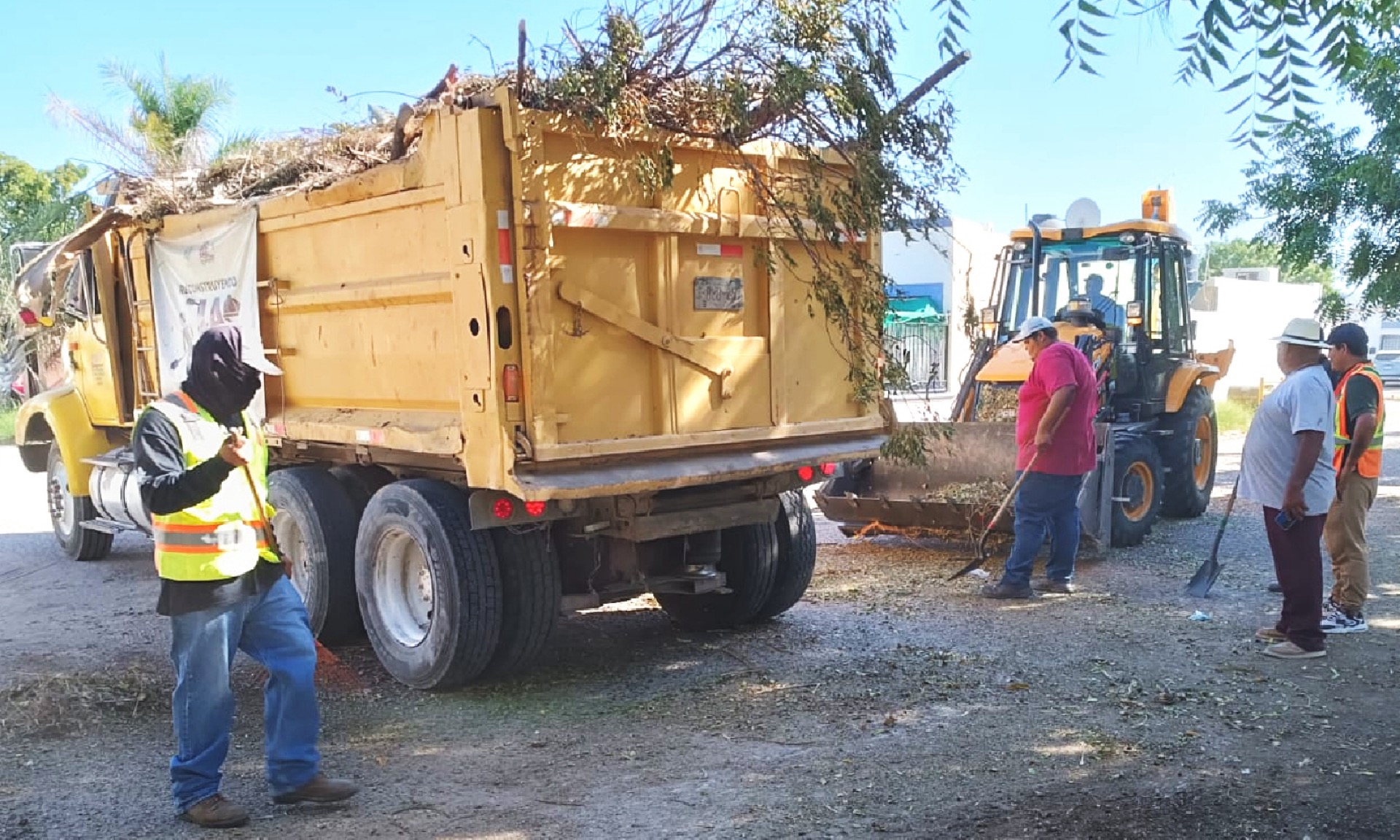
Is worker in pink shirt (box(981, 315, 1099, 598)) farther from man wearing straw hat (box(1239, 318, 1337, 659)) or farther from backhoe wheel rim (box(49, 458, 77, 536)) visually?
backhoe wheel rim (box(49, 458, 77, 536))

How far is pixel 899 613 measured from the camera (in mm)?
6871

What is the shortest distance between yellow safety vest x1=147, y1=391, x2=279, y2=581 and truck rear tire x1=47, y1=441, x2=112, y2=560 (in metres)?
5.82

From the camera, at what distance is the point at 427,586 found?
18.6ft

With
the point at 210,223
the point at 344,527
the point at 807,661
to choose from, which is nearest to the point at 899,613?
the point at 807,661

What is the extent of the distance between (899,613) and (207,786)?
13.3 feet

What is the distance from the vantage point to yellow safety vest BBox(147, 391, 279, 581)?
152 inches

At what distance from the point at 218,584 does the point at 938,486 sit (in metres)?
5.97

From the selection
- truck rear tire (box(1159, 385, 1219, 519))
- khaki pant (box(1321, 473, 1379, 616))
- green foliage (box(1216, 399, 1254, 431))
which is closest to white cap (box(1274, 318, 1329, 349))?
khaki pant (box(1321, 473, 1379, 616))

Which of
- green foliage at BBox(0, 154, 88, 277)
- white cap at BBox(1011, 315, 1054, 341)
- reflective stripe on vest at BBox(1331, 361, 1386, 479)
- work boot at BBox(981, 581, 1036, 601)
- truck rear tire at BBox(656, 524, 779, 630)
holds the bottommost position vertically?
work boot at BBox(981, 581, 1036, 601)

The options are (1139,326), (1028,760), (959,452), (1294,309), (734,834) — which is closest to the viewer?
(734,834)

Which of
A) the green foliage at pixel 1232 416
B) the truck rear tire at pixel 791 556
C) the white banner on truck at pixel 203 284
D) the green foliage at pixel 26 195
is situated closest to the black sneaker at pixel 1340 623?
the truck rear tire at pixel 791 556

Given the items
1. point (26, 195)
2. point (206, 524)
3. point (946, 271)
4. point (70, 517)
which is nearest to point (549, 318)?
point (206, 524)

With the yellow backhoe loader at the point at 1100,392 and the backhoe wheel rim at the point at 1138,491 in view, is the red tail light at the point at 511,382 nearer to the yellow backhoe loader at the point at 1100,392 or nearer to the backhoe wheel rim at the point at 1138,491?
the yellow backhoe loader at the point at 1100,392

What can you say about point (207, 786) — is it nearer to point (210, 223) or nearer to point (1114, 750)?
point (1114, 750)
